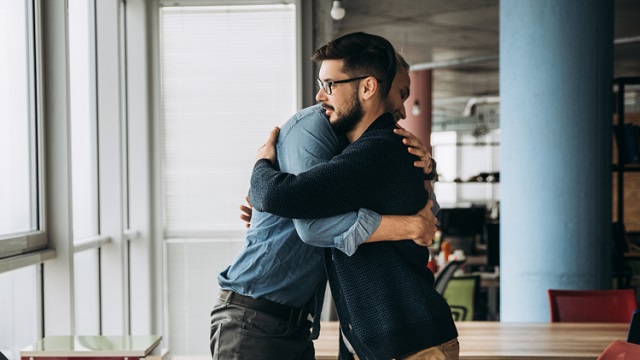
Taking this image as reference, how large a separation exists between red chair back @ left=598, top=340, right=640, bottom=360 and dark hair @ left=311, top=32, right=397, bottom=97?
1.11 m

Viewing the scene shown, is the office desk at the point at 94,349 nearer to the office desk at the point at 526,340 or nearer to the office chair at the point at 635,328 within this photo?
the office desk at the point at 526,340

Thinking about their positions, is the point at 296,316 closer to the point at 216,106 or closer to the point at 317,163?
the point at 317,163

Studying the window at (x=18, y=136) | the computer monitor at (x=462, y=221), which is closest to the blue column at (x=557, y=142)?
the window at (x=18, y=136)

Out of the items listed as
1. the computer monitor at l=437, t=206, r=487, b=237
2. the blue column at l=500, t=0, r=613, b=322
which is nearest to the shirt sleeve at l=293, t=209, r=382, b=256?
the blue column at l=500, t=0, r=613, b=322

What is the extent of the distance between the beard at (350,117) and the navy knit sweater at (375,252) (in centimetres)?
6

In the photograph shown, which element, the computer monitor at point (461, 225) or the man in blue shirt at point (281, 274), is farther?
the computer monitor at point (461, 225)

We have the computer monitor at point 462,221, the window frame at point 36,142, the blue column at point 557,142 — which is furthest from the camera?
the computer monitor at point 462,221

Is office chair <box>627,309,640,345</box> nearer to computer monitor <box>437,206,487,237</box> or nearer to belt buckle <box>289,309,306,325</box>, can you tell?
belt buckle <box>289,309,306,325</box>

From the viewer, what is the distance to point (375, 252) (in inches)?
68.9

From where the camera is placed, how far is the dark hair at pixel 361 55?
1.80 m

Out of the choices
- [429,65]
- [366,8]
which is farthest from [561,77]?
[429,65]

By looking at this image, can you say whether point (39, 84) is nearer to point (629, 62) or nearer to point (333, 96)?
point (333, 96)

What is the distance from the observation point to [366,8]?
8.62m

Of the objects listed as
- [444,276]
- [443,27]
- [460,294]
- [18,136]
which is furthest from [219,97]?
[443,27]
